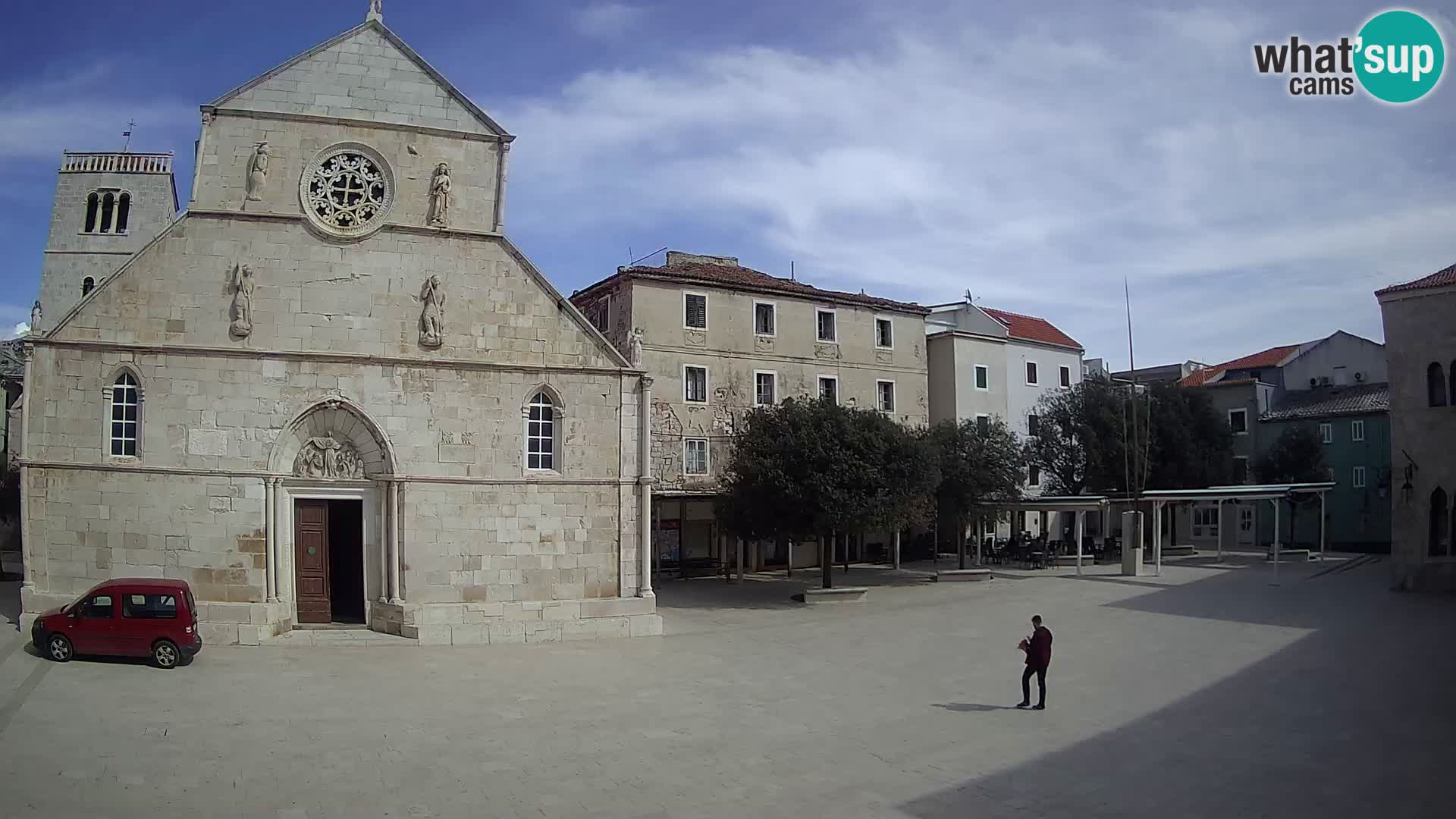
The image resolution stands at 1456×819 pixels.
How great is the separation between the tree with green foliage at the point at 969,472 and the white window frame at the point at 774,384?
630 centimetres

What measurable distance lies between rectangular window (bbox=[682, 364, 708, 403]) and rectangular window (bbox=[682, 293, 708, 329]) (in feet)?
5.22

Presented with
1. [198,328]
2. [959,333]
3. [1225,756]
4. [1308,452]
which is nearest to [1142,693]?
[1225,756]

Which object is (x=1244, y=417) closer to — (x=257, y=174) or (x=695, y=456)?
(x=695, y=456)

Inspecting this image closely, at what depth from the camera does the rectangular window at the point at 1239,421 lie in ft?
180

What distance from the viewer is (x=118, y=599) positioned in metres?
17.1

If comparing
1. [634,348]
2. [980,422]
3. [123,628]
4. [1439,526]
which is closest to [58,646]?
[123,628]

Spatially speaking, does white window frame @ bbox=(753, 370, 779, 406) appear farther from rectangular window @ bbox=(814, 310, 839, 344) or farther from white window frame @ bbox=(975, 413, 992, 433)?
white window frame @ bbox=(975, 413, 992, 433)

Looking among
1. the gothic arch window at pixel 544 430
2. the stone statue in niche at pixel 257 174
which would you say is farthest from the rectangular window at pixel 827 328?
the stone statue in niche at pixel 257 174

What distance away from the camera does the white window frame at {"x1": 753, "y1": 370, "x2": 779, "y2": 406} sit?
37.4 meters

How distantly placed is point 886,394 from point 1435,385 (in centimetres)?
1922

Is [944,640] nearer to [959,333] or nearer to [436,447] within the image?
[436,447]

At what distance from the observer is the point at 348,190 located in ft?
73.4

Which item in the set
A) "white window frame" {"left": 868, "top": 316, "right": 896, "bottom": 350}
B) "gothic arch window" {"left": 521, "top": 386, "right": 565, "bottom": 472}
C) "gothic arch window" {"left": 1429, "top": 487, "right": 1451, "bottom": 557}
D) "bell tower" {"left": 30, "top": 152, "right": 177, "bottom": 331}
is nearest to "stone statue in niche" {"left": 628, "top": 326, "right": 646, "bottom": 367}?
"gothic arch window" {"left": 521, "top": 386, "right": 565, "bottom": 472}

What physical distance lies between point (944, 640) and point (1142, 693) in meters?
5.94
